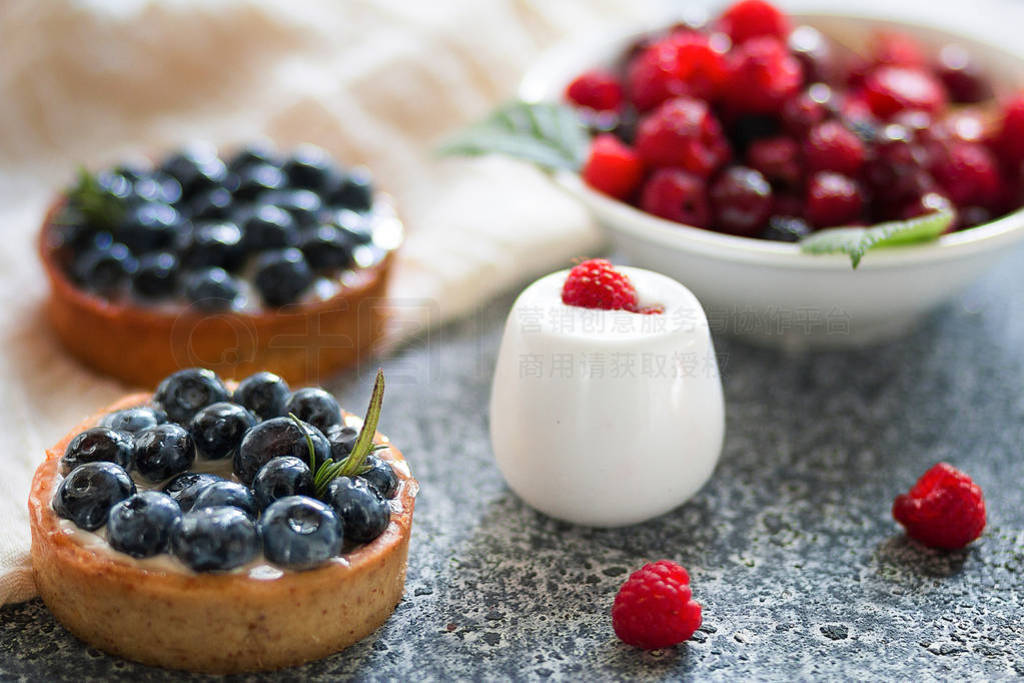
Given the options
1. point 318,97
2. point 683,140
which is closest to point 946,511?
point 683,140

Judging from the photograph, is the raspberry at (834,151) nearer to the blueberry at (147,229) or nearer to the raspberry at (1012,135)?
the raspberry at (1012,135)

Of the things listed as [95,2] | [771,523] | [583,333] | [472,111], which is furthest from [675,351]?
[95,2]

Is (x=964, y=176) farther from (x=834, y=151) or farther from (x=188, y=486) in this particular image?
(x=188, y=486)

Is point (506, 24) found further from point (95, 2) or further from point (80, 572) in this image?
point (80, 572)

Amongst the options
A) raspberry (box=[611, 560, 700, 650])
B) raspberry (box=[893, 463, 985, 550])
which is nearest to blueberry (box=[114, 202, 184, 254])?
raspberry (box=[611, 560, 700, 650])

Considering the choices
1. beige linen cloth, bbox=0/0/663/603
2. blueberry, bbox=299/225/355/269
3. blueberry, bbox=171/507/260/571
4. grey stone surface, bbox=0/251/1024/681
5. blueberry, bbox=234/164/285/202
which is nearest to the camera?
blueberry, bbox=171/507/260/571

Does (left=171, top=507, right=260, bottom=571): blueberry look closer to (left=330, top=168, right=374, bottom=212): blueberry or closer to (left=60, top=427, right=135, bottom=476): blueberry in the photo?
(left=60, top=427, right=135, bottom=476): blueberry
